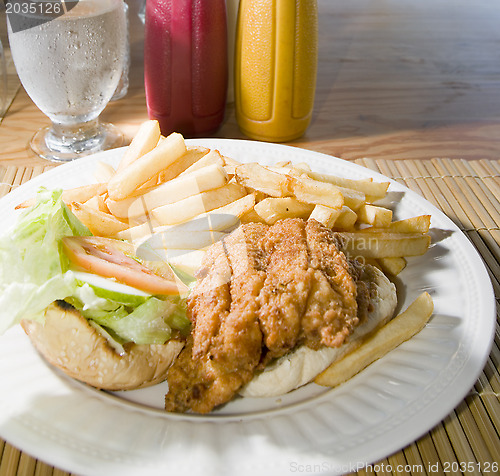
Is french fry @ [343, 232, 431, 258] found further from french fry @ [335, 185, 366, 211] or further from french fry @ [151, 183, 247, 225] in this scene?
french fry @ [151, 183, 247, 225]

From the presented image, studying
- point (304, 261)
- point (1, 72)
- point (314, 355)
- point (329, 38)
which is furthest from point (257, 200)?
point (329, 38)

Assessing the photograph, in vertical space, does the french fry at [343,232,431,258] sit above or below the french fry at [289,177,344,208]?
below

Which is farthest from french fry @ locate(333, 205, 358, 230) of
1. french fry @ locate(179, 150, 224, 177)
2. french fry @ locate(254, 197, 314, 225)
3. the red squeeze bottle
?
the red squeeze bottle

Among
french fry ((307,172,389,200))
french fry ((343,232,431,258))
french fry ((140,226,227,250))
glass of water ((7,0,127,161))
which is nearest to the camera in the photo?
french fry ((140,226,227,250))

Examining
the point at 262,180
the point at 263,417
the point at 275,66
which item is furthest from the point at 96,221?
the point at 275,66

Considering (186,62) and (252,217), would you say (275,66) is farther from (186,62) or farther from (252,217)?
(252,217)

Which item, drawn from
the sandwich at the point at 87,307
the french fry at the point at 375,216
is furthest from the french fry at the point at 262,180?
the sandwich at the point at 87,307
